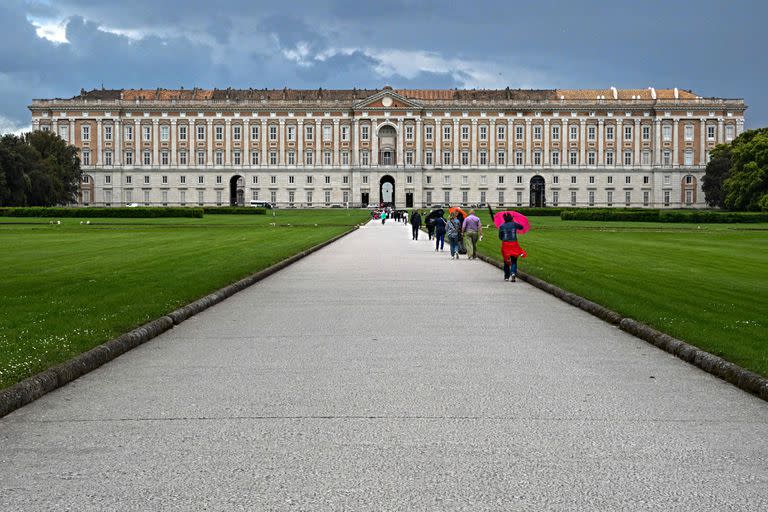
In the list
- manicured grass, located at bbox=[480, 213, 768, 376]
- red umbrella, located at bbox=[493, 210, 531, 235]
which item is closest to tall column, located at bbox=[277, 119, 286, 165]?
manicured grass, located at bbox=[480, 213, 768, 376]

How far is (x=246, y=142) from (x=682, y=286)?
132 m

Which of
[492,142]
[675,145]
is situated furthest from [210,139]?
[675,145]

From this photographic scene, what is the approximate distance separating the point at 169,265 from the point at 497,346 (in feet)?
51.7

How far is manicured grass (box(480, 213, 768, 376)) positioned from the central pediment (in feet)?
356

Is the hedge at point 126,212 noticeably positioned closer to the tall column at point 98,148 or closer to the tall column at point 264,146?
the tall column at point 264,146

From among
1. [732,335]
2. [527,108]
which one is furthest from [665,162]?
[732,335]

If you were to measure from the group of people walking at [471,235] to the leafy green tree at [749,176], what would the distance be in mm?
55114

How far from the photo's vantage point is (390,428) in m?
7.66

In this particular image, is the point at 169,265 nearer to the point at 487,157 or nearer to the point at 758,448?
the point at 758,448

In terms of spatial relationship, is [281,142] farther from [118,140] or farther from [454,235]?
[454,235]

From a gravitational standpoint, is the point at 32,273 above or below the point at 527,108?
below

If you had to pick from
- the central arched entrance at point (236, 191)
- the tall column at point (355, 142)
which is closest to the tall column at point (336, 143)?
the tall column at point (355, 142)

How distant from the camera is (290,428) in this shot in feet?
25.2

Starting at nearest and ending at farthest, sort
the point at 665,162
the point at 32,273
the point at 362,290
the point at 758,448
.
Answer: the point at 758,448, the point at 362,290, the point at 32,273, the point at 665,162
